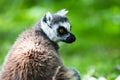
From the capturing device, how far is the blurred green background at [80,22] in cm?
1396

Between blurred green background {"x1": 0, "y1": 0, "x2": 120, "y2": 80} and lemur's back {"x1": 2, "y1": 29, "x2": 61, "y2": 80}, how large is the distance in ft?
17.5

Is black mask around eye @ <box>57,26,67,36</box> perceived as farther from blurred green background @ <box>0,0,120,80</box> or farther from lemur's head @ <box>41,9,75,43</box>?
blurred green background @ <box>0,0,120,80</box>

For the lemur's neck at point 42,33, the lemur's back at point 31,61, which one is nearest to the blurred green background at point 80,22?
the lemur's neck at point 42,33

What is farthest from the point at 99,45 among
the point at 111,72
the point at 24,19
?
the point at 111,72

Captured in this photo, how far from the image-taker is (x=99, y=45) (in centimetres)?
1435

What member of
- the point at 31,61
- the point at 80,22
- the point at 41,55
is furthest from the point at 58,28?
the point at 80,22

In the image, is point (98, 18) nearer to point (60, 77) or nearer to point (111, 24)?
point (111, 24)

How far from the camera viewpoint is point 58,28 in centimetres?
805

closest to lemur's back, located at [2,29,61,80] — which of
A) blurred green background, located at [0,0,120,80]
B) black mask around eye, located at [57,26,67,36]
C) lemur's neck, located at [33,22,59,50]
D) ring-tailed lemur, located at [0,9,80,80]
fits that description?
ring-tailed lemur, located at [0,9,80,80]

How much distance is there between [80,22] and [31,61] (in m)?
7.62

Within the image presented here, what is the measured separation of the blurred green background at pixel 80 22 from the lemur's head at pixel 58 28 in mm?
5029

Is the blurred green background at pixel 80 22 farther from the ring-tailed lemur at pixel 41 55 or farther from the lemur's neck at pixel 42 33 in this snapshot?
the ring-tailed lemur at pixel 41 55

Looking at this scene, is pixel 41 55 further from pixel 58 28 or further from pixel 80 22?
pixel 80 22

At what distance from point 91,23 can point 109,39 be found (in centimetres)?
55
